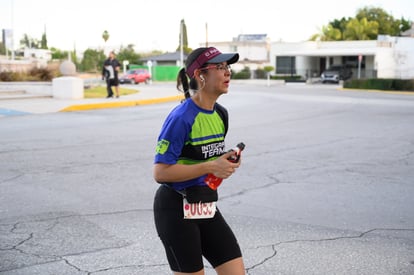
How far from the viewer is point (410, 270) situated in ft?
15.2

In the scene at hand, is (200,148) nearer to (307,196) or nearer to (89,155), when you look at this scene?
(307,196)

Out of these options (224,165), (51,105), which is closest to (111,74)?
(51,105)

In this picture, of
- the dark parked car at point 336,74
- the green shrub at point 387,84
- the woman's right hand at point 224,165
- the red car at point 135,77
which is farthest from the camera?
the dark parked car at point 336,74

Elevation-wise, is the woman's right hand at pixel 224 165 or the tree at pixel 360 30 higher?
the tree at pixel 360 30

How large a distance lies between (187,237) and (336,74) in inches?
2083

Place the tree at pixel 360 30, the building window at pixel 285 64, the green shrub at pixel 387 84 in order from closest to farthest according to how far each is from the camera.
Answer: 1. the green shrub at pixel 387 84
2. the building window at pixel 285 64
3. the tree at pixel 360 30

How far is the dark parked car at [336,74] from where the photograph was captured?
2130 inches

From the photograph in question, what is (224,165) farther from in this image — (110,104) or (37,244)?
(110,104)

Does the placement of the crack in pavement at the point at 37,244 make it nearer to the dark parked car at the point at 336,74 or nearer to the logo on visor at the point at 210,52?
the logo on visor at the point at 210,52

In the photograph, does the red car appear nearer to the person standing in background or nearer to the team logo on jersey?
the person standing in background

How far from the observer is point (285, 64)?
6500 centimetres

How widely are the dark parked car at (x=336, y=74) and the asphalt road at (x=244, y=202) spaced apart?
41670 mm

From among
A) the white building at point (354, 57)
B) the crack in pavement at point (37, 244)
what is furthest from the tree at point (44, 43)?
the crack in pavement at point (37, 244)

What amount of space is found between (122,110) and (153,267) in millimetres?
15234
